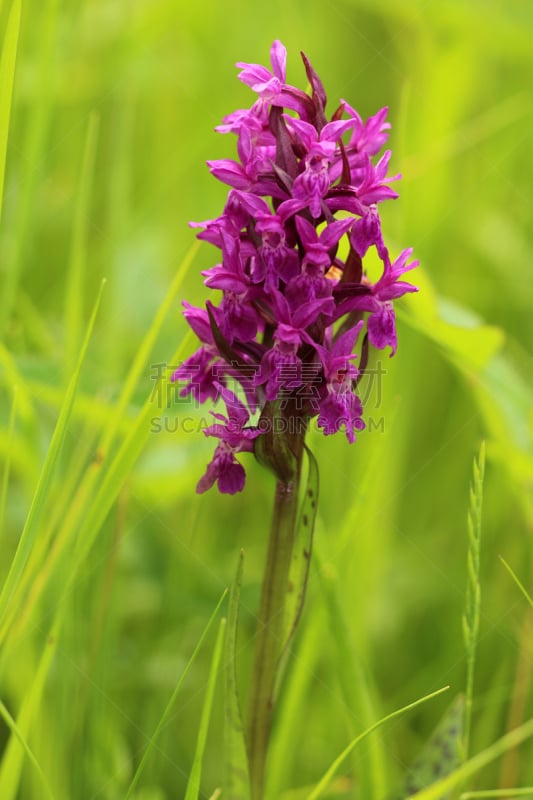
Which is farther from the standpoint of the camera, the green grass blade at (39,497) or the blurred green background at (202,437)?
the blurred green background at (202,437)

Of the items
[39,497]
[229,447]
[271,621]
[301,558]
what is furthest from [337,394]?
[39,497]

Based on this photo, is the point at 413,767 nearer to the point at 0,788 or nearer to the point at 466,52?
the point at 0,788

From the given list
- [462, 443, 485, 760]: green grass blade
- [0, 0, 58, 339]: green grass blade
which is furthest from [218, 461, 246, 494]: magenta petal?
[0, 0, 58, 339]: green grass blade

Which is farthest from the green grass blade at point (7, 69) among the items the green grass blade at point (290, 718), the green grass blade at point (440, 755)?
the green grass blade at point (440, 755)

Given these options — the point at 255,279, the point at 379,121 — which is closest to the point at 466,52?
the point at 379,121

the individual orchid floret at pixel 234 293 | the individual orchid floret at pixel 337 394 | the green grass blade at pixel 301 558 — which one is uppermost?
the individual orchid floret at pixel 234 293

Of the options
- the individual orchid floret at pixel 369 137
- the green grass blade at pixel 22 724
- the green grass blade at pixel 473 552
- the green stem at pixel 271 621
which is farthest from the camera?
the individual orchid floret at pixel 369 137

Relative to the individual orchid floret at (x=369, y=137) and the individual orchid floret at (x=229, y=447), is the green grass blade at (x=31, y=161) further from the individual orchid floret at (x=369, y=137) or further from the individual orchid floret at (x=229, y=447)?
the individual orchid floret at (x=369, y=137)
